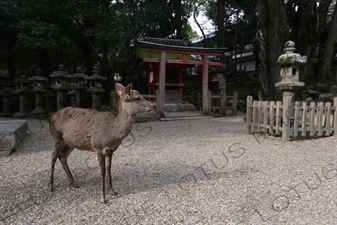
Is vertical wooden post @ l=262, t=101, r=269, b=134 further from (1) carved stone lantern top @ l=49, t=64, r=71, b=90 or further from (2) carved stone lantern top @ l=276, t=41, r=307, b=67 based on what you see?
(1) carved stone lantern top @ l=49, t=64, r=71, b=90

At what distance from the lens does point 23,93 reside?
411 inches

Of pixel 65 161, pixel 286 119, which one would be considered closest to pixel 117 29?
pixel 286 119

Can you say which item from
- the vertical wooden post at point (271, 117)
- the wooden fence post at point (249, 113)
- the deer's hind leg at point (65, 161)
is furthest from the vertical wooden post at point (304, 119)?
the deer's hind leg at point (65, 161)

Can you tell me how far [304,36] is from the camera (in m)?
12.3

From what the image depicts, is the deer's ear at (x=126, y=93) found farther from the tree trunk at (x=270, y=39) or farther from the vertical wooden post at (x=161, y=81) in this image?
the vertical wooden post at (x=161, y=81)

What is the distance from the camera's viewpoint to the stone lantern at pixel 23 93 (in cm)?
1034

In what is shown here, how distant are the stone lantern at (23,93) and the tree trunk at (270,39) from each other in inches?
348

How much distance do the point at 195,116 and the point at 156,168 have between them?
7379 millimetres

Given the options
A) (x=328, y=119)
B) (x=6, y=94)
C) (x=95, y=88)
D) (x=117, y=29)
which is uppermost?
(x=117, y=29)

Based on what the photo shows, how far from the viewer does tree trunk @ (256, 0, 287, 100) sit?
26.5 feet

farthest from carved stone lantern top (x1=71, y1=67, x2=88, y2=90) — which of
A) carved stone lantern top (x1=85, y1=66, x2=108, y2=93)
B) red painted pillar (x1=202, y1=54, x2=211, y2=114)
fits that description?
red painted pillar (x1=202, y1=54, x2=211, y2=114)

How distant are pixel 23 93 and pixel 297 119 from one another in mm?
9868

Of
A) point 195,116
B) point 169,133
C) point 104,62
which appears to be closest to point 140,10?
point 104,62

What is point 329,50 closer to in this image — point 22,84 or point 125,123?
point 125,123
